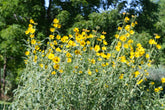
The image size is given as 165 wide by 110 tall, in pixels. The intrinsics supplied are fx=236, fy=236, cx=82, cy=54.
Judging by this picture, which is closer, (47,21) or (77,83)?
(77,83)

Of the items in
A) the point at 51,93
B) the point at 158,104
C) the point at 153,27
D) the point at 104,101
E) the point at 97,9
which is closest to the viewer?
the point at 51,93

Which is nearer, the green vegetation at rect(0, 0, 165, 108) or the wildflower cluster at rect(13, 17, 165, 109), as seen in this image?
the wildflower cluster at rect(13, 17, 165, 109)

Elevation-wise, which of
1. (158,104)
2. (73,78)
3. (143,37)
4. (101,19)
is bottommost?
(158,104)

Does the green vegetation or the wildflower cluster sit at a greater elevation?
the green vegetation

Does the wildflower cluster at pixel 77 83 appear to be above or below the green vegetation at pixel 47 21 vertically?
below

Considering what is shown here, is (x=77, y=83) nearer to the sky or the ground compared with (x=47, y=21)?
nearer to the ground

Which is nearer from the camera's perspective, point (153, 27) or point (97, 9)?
point (97, 9)

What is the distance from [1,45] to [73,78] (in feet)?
18.1

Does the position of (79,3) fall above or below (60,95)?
above

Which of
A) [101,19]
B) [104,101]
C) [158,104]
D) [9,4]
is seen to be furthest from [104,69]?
[9,4]

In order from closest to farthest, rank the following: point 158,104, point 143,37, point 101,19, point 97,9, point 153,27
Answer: point 158,104 → point 101,19 → point 143,37 → point 97,9 → point 153,27

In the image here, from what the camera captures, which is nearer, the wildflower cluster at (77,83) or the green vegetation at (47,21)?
the wildflower cluster at (77,83)

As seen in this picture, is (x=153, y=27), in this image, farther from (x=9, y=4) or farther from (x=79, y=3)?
(x=9, y=4)

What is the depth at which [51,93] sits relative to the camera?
2699mm
